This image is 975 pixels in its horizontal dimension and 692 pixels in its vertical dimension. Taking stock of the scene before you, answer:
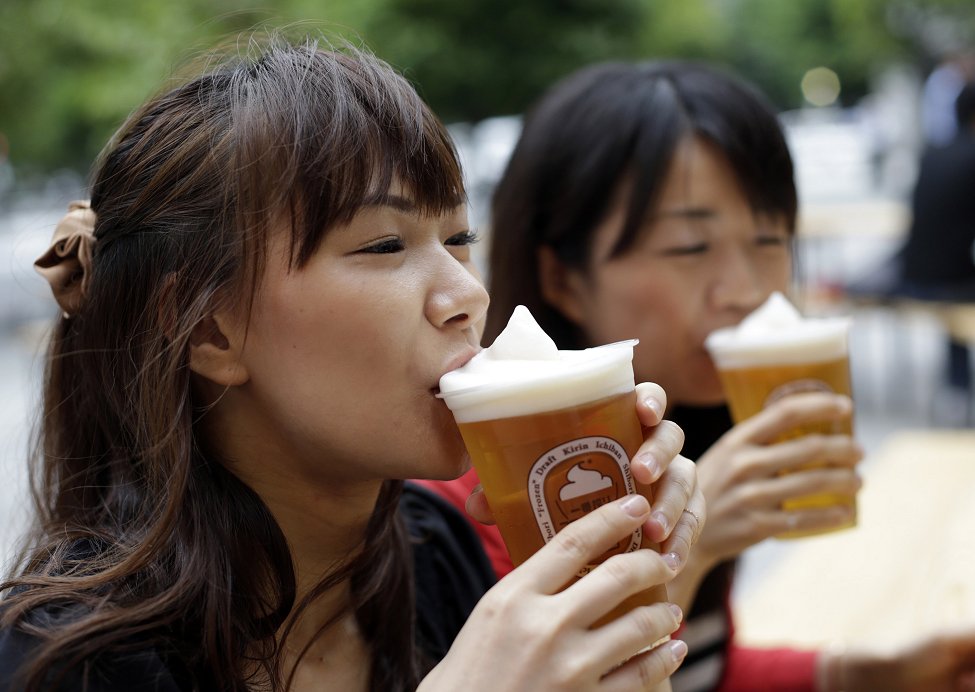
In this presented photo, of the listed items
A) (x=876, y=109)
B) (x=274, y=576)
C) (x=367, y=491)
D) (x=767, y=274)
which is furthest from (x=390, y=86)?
(x=876, y=109)

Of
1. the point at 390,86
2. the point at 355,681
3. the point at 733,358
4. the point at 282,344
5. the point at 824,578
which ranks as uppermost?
the point at 390,86

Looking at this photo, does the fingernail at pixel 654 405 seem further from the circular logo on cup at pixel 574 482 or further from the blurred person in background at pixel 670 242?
the blurred person in background at pixel 670 242

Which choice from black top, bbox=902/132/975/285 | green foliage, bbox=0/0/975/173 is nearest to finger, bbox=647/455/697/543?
black top, bbox=902/132/975/285

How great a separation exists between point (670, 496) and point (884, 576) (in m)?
1.59

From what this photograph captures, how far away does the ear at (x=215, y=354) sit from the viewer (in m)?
1.41

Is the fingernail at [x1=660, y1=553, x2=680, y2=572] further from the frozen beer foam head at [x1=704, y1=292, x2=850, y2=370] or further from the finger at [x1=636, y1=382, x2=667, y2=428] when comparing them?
the frozen beer foam head at [x1=704, y1=292, x2=850, y2=370]

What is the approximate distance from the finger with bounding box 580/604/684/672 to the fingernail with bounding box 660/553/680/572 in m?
0.05

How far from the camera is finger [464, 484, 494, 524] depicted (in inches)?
54.9

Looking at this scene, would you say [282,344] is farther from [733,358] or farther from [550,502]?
[733,358]

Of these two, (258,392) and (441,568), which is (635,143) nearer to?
(441,568)

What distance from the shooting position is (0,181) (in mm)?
18828

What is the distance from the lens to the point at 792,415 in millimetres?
1956

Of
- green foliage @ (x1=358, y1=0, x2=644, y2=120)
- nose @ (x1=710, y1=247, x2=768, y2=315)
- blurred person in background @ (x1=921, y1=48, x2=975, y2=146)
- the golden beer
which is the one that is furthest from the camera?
green foliage @ (x1=358, y1=0, x2=644, y2=120)

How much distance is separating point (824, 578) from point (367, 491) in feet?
5.28
